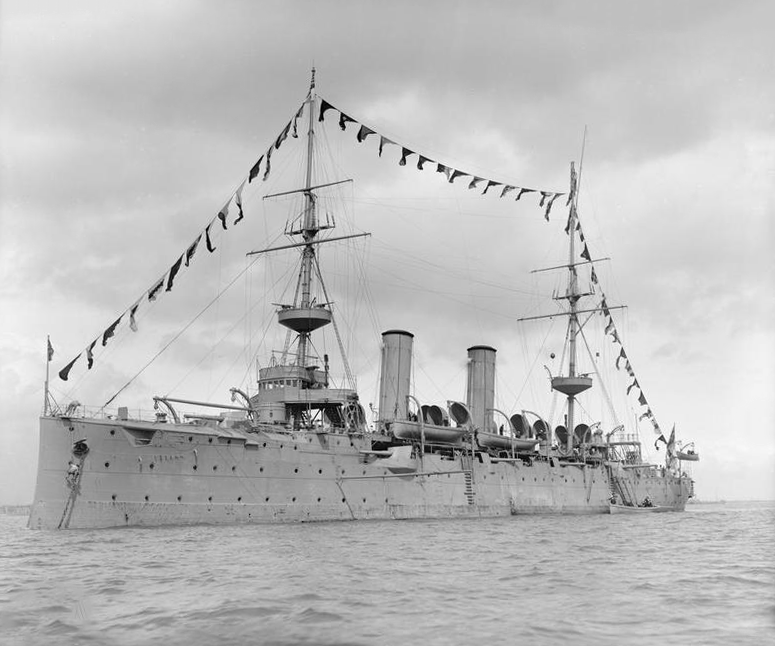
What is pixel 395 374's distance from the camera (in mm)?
34969

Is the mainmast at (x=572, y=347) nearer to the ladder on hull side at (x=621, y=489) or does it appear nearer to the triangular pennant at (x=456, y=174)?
the ladder on hull side at (x=621, y=489)

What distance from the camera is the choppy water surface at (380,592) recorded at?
8.49 metres

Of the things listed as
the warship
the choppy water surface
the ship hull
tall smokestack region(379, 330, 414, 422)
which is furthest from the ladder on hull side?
the choppy water surface

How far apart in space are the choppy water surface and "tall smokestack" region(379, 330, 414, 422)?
589 inches

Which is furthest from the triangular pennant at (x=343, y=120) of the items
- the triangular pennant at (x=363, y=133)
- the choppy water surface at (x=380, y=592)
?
the choppy water surface at (x=380, y=592)

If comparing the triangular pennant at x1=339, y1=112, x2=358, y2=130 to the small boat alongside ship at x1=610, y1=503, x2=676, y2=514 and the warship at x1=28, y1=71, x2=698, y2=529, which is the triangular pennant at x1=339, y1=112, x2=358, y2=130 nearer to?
the warship at x1=28, y1=71, x2=698, y2=529

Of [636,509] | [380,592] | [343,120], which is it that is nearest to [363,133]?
[343,120]

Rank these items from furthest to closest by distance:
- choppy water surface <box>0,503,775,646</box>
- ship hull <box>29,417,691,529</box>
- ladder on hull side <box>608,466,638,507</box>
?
ladder on hull side <box>608,466,638,507</box> → ship hull <box>29,417,691,529</box> → choppy water surface <box>0,503,775,646</box>

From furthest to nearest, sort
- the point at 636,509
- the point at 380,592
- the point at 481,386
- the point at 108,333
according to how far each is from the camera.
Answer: the point at 636,509
the point at 481,386
the point at 108,333
the point at 380,592

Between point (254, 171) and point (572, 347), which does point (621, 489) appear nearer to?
point (572, 347)

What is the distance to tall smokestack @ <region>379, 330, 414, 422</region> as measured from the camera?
34344 mm

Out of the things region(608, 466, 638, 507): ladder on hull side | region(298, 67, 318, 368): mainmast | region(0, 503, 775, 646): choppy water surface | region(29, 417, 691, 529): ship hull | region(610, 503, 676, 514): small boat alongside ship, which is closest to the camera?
region(0, 503, 775, 646): choppy water surface

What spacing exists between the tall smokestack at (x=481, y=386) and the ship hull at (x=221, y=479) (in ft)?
21.3

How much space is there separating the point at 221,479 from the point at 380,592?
50.4 ft
